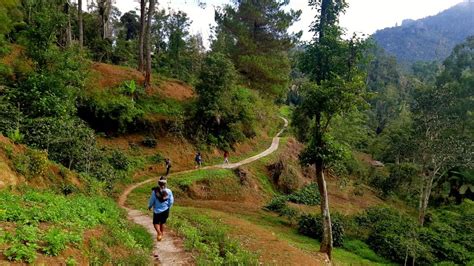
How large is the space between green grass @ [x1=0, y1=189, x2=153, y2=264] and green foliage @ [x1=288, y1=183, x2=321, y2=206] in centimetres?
2126

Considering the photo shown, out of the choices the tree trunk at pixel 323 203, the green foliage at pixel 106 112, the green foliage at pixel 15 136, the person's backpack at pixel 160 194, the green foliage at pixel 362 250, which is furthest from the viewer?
the green foliage at pixel 106 112

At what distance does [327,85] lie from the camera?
15.9m

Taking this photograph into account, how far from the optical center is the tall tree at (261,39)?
3650 cm

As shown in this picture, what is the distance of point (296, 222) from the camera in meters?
23.9

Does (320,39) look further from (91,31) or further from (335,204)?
(91,31)

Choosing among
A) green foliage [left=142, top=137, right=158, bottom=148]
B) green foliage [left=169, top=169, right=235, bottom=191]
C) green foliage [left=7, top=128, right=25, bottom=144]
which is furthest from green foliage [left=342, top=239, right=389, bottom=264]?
green foliage [left=7, top=128, right=25, bottom=144]

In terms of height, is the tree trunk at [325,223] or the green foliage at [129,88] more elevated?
the green foliage at [129,88]

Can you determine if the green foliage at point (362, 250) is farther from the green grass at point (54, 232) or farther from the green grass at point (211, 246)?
the green grass at point (54, 232)

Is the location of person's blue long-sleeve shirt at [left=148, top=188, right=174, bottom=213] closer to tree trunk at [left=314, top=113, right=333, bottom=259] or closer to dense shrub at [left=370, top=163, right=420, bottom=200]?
tree trunk at [left=314, top=113, right=333, bottom=259]

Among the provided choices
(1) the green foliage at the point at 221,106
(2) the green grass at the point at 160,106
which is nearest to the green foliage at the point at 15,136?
(2) the green grass at the point at 160,106

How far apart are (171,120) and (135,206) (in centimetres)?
1433

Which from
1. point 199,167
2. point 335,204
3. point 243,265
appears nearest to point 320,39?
point 243,265

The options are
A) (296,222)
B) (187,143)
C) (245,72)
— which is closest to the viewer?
(296,222)

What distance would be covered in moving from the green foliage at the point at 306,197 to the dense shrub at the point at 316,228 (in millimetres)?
8119
